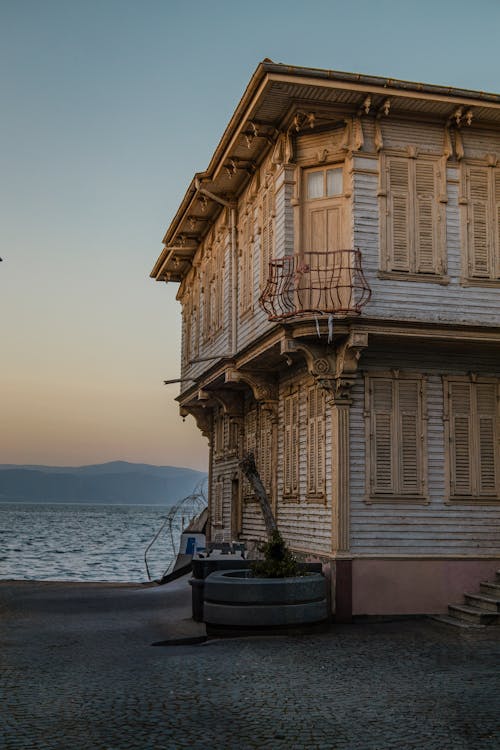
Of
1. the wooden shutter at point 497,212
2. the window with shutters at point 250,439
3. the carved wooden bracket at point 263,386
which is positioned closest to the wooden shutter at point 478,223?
the wooden shutter at point 497,212

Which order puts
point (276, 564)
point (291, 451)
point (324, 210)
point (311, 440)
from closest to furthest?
point (276, 564) < point (324, 210) < point (311, 440) < point (291, 451)

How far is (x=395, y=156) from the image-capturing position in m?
17.4

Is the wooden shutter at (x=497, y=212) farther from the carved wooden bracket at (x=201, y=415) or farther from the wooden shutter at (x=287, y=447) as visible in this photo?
the carved wooden bracket at (x=201, y=415)

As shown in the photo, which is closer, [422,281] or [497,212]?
[422,281]

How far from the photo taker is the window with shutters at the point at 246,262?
20703mm

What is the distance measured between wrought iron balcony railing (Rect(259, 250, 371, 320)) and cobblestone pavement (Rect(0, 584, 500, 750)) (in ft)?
18.3

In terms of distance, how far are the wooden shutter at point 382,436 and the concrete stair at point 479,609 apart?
2340mm

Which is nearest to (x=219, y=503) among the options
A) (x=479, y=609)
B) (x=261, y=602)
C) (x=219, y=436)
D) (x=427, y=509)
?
(x=219, y=436)

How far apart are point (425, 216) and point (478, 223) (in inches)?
41.8

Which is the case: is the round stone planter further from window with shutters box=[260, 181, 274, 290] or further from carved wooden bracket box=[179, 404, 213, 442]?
carved wooden bracket box=[179, 404, 213, 442]

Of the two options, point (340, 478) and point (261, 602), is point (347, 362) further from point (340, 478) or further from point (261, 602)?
point (261, 602)

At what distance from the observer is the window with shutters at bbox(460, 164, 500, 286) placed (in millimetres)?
17328

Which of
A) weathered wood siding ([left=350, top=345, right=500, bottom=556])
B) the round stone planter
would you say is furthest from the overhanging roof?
the round stone planter

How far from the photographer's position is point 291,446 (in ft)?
63.9
